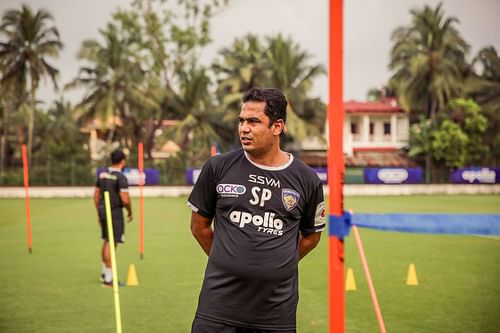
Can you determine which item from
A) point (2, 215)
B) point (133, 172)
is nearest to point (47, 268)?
point (2, 215)

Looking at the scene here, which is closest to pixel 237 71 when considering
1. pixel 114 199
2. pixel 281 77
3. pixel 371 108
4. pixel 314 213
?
pixel 281 77

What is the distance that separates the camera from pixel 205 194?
11.2ft

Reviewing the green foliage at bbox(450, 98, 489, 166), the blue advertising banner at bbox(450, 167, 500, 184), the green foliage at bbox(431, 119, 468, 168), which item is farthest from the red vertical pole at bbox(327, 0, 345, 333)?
the green foliage at bbox(450, 98, 489, 166)

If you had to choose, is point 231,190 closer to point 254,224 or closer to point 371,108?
point 254,224

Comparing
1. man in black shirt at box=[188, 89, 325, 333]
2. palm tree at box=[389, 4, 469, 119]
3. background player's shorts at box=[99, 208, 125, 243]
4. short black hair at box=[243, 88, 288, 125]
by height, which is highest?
palm tree at box=[389, 4, 469, 119]

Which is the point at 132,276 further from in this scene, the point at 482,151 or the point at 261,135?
the point at 482,151

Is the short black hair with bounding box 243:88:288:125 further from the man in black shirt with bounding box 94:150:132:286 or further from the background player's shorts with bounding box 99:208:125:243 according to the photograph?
the background player's shorts with bounding box 99:208:125:243

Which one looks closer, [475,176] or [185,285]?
[185,285]

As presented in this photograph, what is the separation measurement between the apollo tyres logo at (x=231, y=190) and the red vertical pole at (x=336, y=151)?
704mm

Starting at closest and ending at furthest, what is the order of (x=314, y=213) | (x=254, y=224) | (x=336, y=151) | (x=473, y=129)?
(x=336, y=151)
(x=254, y=224)
(x=314, y=213)
(x=473, y=129)

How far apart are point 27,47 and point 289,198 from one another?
38.4 metres

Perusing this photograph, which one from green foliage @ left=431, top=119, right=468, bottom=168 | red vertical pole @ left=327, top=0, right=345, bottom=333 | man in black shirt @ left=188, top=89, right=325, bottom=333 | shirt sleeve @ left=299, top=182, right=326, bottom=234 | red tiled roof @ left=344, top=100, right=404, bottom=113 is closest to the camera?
red vertical pole @ left=327, top=0, right=345, bottom=333

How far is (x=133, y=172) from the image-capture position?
30.7 meters

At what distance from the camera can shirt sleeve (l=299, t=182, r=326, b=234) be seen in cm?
351
